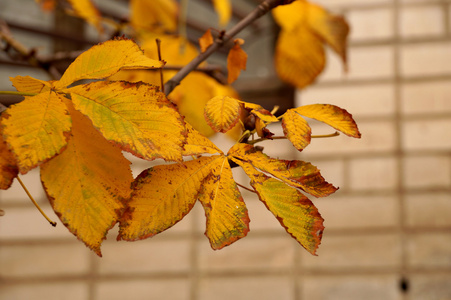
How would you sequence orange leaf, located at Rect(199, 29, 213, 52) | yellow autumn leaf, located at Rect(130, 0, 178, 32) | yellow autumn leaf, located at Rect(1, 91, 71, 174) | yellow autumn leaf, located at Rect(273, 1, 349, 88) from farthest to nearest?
yellow autumn leaf, located at Rect(130, 0, 178, 32) < yellow autumn leaf, located at Rect(273, 1, 349, 88) < orange leaf, located at Rect(199, 29, 213, 52) < yellow autumn leaf, located at Rect(1, 91, 71, 174)

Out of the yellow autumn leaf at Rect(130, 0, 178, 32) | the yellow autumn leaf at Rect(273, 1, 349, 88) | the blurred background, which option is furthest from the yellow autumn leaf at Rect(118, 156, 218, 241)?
the blurred background

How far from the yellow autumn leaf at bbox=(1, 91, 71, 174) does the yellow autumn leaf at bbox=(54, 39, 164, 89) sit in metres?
0.01

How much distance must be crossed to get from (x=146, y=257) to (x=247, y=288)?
11.1 inches

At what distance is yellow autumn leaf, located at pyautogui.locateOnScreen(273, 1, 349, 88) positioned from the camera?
0.44 metres

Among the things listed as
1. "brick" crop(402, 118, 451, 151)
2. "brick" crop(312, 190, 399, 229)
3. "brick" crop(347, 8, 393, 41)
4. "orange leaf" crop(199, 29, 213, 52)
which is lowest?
"brick" crop(312, 190, 399, 229)

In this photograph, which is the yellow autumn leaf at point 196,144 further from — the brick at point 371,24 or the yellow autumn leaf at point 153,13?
the brick at point 371,24

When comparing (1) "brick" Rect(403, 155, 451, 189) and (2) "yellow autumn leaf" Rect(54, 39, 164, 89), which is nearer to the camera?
(2) "yellow autumn leaf" Rect(54, 39, 164, 89)

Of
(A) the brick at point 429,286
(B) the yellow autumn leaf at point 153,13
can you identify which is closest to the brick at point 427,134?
(A) the brick at point 429,286

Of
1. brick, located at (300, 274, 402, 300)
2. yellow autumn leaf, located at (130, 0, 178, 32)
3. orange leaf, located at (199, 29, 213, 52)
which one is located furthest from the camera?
brick, located at (300, 274, 402, 300)

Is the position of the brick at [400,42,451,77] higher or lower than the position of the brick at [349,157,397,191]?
higher

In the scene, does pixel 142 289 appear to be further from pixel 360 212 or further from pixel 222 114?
pixel 222 114

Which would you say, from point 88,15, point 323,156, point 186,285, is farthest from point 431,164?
point 88,15

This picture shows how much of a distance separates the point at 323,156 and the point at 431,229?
33 cm

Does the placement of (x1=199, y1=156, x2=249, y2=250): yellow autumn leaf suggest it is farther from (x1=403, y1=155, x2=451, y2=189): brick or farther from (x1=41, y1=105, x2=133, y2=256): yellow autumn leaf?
(x1=403, y1=155, x2=451, y2=189): brick
